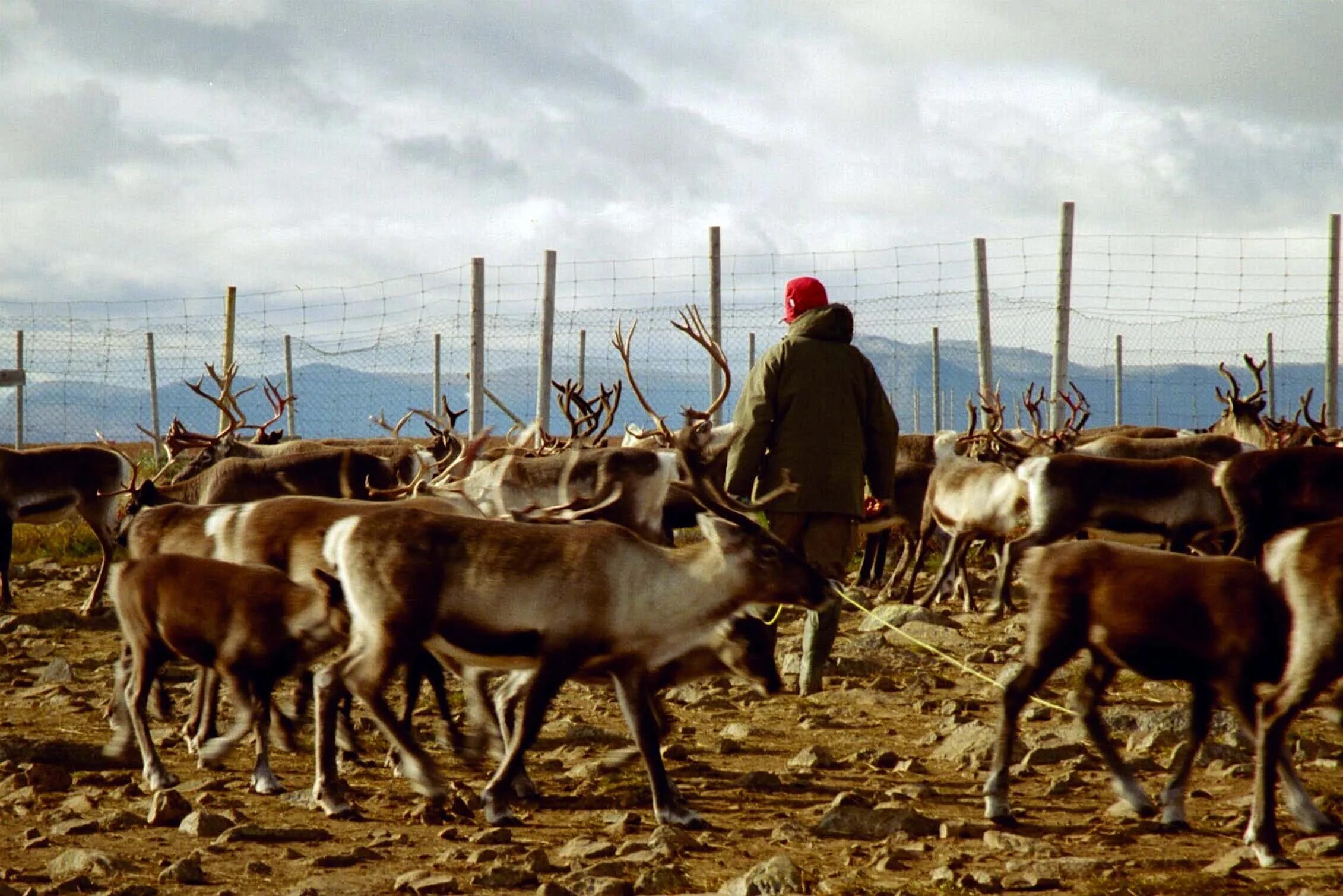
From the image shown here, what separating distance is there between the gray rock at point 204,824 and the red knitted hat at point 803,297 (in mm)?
3447

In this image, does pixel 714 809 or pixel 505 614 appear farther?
pixel 714 809

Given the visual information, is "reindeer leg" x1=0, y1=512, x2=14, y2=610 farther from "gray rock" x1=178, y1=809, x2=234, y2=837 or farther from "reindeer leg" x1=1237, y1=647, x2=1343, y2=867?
"reindeer leg" x1=1237, y1=647, x2=1343, y2=867

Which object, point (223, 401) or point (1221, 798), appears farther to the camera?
point (223, 401)

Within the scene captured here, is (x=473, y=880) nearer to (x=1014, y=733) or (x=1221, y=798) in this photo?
(x=1014, y=733)

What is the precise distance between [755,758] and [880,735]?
27.8 inches

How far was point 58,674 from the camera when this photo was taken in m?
7.36

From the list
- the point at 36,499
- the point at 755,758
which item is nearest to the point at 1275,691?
the point at 755,758

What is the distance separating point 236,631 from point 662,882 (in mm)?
1896

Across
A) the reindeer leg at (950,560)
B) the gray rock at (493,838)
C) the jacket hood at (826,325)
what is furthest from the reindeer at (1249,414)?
the gray rock at (493,838)

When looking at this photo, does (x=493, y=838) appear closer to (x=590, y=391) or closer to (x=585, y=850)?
(x=585, y=850)

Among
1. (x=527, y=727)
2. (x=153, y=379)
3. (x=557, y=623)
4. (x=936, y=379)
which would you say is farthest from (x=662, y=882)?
(x=153, y=379)

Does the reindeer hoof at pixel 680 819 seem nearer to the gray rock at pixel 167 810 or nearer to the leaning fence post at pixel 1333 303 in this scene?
the gray rock at pixel 167 810

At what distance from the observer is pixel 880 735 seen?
625 centimetres

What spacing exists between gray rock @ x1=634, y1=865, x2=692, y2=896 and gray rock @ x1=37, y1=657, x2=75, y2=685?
4239mm
